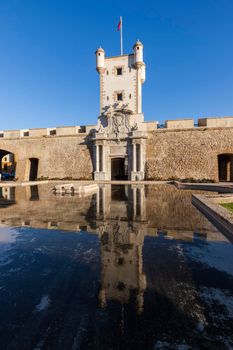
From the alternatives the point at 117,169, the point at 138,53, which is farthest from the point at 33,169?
the point at 138,53

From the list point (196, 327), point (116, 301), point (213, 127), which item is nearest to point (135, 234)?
point (116, 301)

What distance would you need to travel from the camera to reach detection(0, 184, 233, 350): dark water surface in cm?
198

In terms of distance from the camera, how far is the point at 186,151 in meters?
24.3

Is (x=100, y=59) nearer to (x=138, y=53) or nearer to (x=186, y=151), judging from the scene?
(x=138, y=53)

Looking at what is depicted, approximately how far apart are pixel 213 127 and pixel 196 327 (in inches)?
996

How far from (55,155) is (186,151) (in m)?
18.3

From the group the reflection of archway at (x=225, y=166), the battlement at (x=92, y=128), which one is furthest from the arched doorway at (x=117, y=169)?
the reflection of archway at (x=225, y=166)

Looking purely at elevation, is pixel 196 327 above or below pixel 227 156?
below

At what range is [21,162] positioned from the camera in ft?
98.0

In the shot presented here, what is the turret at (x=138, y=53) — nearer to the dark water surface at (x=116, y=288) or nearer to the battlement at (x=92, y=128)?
the battlement at (x=92, y=128)

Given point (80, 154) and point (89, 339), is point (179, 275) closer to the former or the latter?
point (89, 339)

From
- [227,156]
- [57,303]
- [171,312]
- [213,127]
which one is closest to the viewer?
[171,312]

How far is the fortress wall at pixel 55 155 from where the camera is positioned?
2755 centimetres

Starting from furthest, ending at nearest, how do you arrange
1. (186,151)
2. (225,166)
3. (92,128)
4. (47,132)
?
(47,132)
(225,166)
(92,128)
(186,151)
